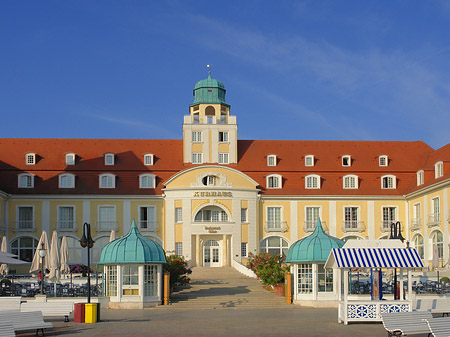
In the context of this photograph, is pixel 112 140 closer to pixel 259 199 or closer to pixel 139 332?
pixel 259 199

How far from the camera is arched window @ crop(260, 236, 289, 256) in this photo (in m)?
56.7

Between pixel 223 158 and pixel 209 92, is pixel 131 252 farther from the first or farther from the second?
pixel 209 92

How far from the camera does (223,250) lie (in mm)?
55844

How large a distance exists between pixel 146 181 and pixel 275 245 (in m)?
11.7

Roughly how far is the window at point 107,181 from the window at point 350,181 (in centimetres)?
1897

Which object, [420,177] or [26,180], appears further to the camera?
[26,180]

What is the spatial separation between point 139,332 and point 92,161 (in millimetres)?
38251

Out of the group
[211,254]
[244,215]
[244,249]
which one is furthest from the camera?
[244,215]

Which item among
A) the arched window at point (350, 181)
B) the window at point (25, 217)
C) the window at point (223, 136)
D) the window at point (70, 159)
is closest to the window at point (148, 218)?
the window at point (70, 159)

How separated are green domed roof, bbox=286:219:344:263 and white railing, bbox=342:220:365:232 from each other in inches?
1018

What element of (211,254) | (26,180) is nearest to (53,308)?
(211,254)

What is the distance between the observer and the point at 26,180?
56125 mm

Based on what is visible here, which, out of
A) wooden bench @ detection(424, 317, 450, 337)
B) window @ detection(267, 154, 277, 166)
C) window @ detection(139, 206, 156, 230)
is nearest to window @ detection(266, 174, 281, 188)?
window @ detection(267, 154, 277, 166)

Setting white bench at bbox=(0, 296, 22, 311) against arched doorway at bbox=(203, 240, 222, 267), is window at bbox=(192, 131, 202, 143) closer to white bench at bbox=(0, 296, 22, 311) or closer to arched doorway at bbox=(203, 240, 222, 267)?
arched doorway at bbox=(203, 240, 222, 267)
